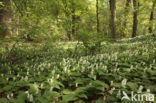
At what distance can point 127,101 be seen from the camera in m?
1.86

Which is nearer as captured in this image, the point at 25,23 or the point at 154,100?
the point at 154,100

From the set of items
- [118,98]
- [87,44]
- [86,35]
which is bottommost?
[118,98]

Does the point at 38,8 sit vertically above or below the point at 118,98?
above

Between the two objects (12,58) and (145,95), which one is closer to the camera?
(145,95)

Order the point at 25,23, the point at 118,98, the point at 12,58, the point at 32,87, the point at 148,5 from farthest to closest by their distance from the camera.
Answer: the point at 148,5
the point at 12,58
the point at 25,23
the point at 32,87
the point at 118,98

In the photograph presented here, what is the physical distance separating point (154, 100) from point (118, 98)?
0.57 metres

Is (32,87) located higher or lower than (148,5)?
lower

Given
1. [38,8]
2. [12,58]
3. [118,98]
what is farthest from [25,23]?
[118,98]

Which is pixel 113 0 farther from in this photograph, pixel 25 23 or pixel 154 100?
pixel 154 100

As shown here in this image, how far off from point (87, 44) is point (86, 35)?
607 mm

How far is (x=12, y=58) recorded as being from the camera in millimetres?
5762

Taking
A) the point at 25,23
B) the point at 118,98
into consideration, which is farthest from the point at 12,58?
the point at 118,98

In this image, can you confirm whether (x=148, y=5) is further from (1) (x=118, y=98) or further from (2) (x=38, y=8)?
(1) (x=118, y=98)

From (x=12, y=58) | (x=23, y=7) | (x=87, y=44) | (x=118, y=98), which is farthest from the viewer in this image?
(x=23, y=7)
